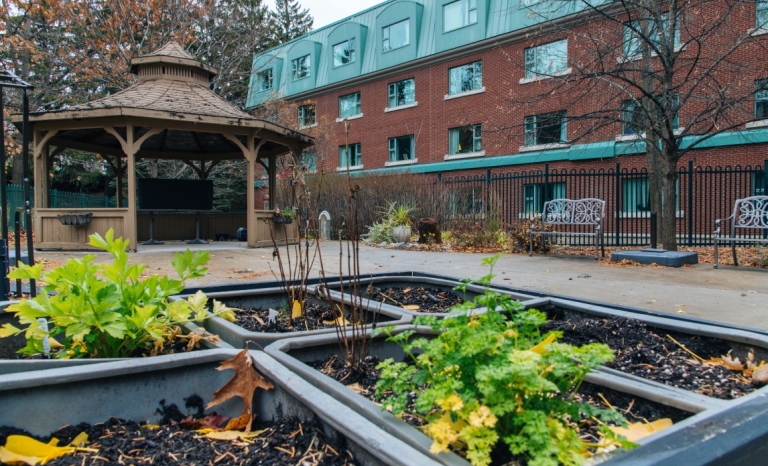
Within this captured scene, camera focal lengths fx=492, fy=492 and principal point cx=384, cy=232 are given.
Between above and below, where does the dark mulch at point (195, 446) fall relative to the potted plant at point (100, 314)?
below

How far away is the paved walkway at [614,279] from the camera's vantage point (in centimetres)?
433

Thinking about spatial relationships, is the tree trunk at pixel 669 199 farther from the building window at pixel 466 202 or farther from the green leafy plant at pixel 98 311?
the green leafy plant at pixel 98 311

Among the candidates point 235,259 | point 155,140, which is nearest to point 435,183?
point 235,259

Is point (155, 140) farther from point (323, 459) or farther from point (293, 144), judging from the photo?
point (323, 459)

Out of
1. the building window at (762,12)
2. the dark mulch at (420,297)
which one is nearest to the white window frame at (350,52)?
the building window at (762,12)

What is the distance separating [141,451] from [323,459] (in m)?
0.63

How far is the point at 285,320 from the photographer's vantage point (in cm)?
296

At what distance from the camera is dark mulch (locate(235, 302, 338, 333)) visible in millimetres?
2773

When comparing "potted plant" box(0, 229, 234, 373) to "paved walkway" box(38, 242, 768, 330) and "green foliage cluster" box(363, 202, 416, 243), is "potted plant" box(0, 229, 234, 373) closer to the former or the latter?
"paved walkway" box(38, 242, 768, 330)

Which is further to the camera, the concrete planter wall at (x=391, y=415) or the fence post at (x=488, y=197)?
the fence post at (x=488, y=197)

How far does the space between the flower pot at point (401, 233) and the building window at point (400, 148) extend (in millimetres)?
12369

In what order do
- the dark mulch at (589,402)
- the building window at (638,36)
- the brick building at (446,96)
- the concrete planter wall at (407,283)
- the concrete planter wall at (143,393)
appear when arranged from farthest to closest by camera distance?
the brick building at (446,96), the building window at (638,36), the concrete planter wall at (407,283), the concrete planter wall at (143,393), the dark mulch at (589,402)

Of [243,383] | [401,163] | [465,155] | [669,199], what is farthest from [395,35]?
[243,383]

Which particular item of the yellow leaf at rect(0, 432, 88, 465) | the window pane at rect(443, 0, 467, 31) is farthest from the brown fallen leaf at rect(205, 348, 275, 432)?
the window pane at rect(443, 0, 467, 31)
